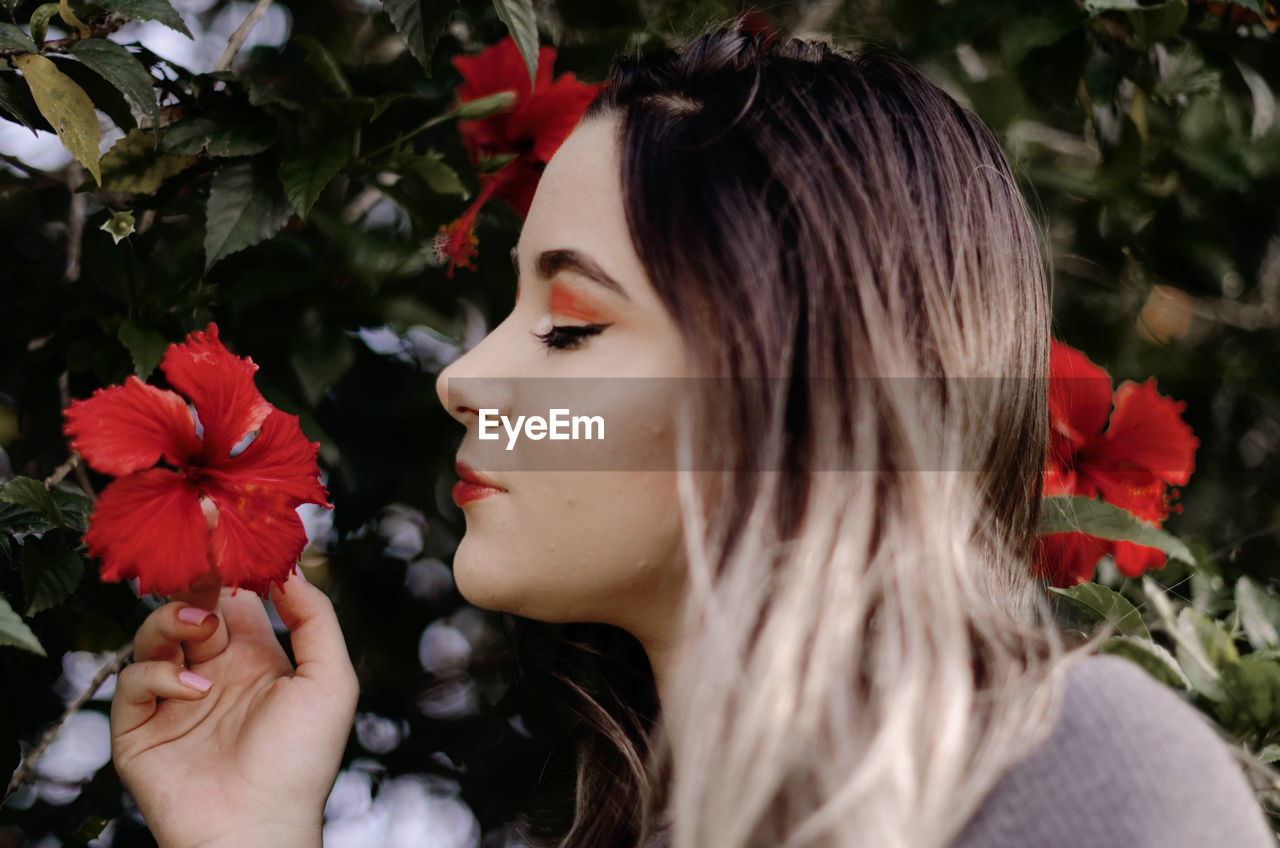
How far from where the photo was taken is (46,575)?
963mm

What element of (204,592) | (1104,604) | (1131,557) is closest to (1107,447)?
(1131,557)

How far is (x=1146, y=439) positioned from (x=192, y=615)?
1.09 metres

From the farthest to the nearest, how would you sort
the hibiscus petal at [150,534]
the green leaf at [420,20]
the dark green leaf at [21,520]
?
the green leaf at [420,20] < the dark green leaf at [21,520] < the hibiscus petal at [150,534]

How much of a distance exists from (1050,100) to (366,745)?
4.68 feet

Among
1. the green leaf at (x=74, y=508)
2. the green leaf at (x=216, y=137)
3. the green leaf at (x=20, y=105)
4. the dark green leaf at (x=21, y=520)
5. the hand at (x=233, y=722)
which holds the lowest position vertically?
the hand at (x=233, y=722)

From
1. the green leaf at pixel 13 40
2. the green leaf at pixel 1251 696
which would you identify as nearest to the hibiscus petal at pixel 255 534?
the green leaf at pixel 13 40

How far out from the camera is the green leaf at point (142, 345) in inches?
43.3

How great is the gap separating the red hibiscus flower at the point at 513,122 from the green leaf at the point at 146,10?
38 cm

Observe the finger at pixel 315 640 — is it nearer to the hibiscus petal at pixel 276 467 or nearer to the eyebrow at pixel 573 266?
the hibiscus petal at pixel 276 467

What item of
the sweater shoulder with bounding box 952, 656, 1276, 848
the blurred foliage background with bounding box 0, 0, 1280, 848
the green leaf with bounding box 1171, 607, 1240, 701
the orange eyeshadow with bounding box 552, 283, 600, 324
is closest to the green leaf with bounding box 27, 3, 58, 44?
the blurred foliage background with bounding box 0, 0, 1280, 848

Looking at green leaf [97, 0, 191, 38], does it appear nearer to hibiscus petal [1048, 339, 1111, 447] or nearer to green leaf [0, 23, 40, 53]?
green leaf [0, 23, 40, 53]

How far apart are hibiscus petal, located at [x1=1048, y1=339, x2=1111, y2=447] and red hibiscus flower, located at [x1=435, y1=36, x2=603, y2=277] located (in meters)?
0.67

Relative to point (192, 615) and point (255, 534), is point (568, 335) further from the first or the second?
point (192, 615)

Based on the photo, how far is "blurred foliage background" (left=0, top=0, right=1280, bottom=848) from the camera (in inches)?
42.8
